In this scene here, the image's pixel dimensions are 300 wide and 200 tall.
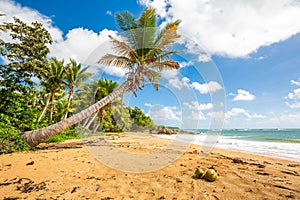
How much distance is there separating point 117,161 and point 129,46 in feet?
22.8

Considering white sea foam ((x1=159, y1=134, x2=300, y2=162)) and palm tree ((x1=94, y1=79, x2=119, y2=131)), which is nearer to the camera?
white sea foam ((x1=159, y1=134, x2=300, y2=162))

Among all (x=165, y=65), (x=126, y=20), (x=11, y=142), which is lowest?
(x=11, y=142)

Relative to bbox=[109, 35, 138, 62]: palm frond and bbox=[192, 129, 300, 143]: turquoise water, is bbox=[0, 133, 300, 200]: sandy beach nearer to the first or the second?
bbox=[109, 35, 138, 62]: palm frond

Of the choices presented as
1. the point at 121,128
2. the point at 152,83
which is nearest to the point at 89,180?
the point at 152,83

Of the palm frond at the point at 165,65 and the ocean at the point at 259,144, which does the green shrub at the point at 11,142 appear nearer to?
the palm frond at the point at 165,65

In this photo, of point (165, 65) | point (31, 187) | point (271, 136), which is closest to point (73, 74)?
point (165, 65)

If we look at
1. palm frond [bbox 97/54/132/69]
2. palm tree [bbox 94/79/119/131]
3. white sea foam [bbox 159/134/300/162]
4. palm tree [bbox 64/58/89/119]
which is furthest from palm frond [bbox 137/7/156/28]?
palm tree [bbox 94/79/119/131]

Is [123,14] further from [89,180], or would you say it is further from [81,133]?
[81,133]

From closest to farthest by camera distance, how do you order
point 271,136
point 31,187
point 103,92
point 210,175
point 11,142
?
point 31,187
point 210,175
point 11,142
point 103,92
point 271,136

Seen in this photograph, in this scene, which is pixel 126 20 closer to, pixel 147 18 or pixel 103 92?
pixel 147 18

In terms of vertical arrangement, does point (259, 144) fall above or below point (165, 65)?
below

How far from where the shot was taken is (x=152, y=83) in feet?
35.6

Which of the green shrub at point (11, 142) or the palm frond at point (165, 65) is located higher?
the palm frond at point (165, 65)

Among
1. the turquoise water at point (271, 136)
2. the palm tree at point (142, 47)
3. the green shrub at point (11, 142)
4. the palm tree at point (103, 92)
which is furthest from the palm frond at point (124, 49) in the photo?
the turquoise water at point (271, 136)
